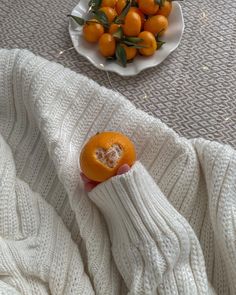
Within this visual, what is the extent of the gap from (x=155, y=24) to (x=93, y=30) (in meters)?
0.14

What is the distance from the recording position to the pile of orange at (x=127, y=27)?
969 mm

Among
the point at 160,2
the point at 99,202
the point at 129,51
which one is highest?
the point at 160,2

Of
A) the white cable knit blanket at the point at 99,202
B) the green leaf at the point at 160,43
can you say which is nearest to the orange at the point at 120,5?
the green leaf at the point at 160,43

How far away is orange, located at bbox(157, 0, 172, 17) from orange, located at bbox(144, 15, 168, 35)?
0.06ft

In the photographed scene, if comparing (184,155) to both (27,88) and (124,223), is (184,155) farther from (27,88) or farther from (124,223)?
(27,88)

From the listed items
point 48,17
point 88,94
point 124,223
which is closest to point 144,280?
point 124,223

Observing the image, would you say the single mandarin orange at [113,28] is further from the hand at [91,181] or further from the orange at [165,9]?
the hand at [91,181]

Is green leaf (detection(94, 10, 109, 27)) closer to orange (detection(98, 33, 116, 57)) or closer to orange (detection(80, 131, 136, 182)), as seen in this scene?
orange (detection(98, 33, 116, 57))

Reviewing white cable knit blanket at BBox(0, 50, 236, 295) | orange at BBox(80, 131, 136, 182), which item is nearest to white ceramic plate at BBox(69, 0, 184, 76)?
white cable knit blanket at BBox(0, 50, 236, 295)

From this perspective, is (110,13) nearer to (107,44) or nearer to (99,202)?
(107,44)

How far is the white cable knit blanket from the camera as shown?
2.17ft

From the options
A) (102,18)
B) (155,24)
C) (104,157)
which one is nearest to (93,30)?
(102,18)

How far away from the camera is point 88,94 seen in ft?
2.75

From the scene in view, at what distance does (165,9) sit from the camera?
3.33 feet
